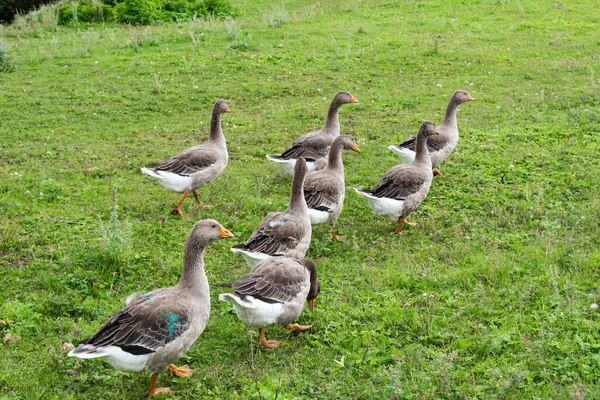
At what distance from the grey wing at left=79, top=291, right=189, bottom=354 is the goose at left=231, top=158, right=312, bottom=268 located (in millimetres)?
1501

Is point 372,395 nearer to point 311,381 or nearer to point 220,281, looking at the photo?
point 311,381

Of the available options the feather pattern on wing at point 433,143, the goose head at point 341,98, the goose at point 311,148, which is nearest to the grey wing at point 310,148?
the goose at point 311,148

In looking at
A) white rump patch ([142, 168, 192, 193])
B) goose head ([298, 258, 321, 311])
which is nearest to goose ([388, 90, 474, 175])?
white rump patch ([142, 168, 192, 193])

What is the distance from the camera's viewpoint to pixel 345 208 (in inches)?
390

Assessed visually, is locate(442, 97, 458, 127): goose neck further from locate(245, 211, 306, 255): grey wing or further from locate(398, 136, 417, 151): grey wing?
locate(245, 211, 306, 255): grey wing

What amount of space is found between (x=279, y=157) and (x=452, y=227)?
3146 mm

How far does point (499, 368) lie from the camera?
5.67 m

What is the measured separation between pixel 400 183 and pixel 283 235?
225 cm

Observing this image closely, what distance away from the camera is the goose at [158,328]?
18.0 feet

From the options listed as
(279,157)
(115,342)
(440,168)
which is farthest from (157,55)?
(115,342)

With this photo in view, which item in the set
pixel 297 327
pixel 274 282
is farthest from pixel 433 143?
pixel 274 282

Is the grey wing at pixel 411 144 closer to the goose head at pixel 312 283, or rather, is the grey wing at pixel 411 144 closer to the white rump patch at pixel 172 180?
the white rump patch at pixel 172 180

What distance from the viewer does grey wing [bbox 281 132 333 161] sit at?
34.6 feet

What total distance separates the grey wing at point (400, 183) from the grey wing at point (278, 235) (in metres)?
1.64
